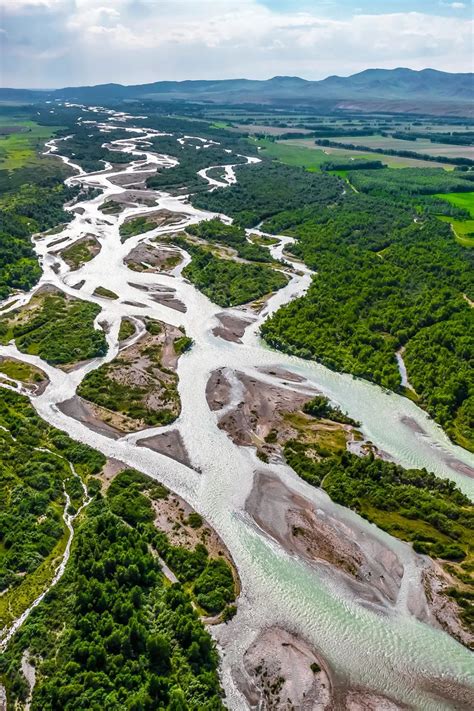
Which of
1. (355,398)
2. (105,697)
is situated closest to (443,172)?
(355,398)

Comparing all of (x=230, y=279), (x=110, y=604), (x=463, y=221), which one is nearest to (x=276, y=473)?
(x=110, y=604)

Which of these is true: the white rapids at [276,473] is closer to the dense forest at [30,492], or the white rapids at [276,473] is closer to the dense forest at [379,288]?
the dense forest at [30,492]

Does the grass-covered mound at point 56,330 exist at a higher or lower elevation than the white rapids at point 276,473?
higher

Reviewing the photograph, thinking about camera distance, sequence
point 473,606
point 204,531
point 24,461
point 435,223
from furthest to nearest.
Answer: point 435,223 → point 24,461 → point 204,531 → point 473,606

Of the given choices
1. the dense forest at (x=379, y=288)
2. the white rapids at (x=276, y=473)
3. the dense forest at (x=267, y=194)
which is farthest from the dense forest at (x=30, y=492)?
the dense forest at (x=267, y=194)

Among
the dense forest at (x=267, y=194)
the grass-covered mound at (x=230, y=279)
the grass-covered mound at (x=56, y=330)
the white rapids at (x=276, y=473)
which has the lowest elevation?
the white rapids at (x=276, y=473)

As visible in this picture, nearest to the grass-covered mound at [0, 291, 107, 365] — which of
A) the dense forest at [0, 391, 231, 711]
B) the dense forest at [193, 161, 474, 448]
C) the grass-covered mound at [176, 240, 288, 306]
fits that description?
the grass-covered mound at [176, 240, 288, 306]

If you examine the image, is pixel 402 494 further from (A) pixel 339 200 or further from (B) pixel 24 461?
(A) pixel 339 200

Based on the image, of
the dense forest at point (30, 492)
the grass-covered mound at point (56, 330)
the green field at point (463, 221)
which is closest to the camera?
the dense forest at point (30, 492)
